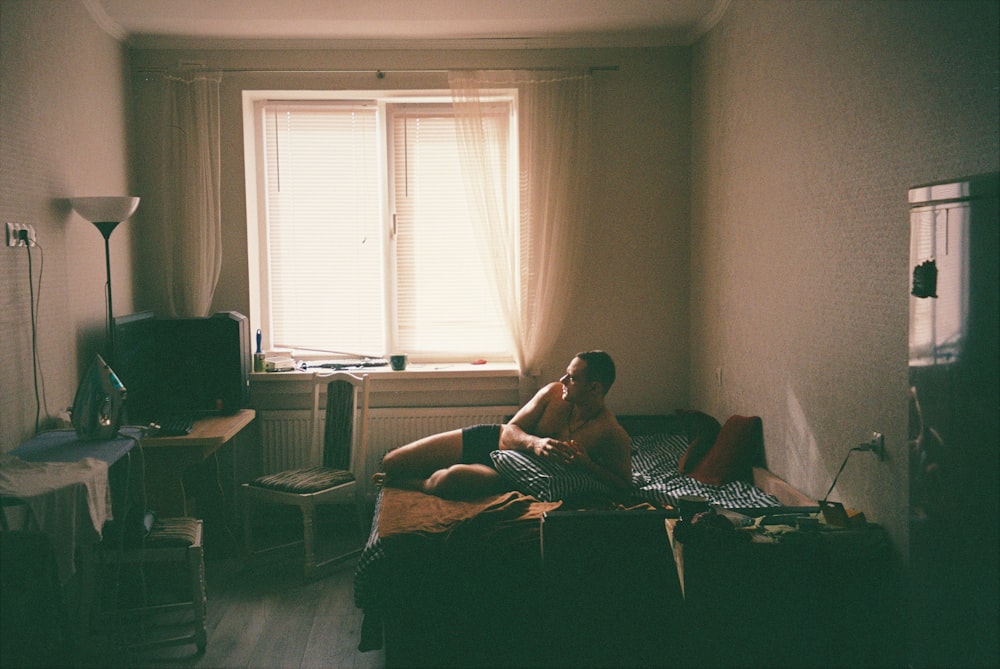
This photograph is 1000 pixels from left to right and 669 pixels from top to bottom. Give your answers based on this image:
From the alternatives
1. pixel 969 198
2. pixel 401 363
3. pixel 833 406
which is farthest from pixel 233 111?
pixel 969 198

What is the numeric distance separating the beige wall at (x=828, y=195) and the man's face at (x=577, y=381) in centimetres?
78

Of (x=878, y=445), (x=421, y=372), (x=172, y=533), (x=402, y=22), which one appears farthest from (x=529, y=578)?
(x=402, y=22)

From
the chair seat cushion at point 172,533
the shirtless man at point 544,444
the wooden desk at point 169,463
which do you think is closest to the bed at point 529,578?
the shirtless man at point 544,444

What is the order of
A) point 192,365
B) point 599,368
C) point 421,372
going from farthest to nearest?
point 421,372 < point 192,365 < point 599,368

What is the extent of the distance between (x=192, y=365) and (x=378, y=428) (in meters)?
1.06

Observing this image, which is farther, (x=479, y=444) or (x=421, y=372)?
(x=421, y=372)

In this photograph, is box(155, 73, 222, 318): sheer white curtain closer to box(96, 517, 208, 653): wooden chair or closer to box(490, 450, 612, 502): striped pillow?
box(96, 517, 208, 653): wooden chair

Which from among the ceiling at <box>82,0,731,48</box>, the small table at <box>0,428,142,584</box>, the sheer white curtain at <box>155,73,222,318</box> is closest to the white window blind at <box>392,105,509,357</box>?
the ceiling at <box>82,0,731,48</box>

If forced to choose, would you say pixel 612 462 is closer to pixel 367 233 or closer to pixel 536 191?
pixel 536 191

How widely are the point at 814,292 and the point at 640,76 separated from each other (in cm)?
203

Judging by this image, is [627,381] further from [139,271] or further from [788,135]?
[139,271]

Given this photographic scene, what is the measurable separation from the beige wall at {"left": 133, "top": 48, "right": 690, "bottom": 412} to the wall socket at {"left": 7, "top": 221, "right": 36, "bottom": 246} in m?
1.26

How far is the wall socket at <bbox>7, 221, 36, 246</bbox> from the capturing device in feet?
10.2

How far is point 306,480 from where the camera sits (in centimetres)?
389
